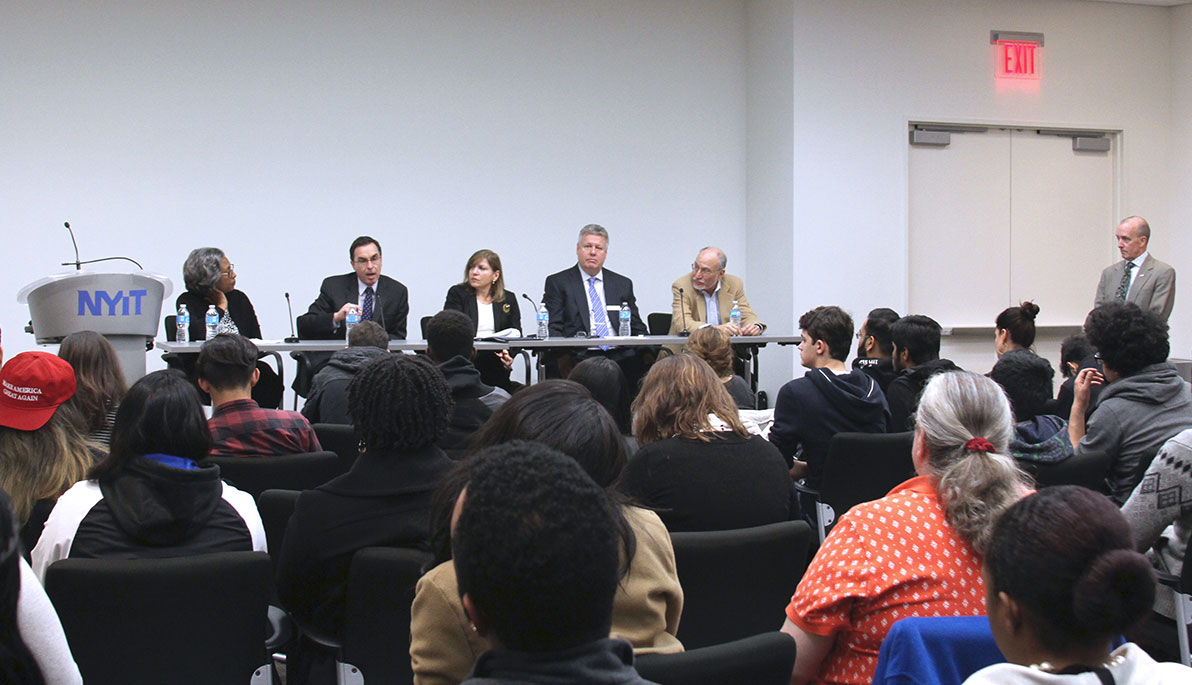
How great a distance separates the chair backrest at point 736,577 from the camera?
1923mm

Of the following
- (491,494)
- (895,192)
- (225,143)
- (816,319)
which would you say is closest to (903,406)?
(816,319)

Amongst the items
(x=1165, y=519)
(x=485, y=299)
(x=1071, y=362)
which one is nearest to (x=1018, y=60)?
(x=1071, y=362)

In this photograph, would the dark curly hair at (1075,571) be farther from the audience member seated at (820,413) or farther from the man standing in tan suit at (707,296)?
the man standing in tan suit at (707,296)

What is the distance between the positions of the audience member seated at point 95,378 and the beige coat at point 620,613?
1.75 metres

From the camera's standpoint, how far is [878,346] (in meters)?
4.75

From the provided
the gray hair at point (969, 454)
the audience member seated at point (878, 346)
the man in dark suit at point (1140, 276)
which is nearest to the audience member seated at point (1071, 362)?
the audience member seated at point (878, 346)

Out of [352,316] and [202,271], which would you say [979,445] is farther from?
[202,271]

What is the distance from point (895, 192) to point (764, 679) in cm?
705

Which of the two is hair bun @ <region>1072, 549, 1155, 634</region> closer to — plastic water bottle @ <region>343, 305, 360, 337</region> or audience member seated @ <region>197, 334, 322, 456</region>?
audience member seated @ <region>197, 334, 322, 456</region>

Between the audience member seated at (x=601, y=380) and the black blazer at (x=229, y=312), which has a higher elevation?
the black blazer at (x=229, y=312)

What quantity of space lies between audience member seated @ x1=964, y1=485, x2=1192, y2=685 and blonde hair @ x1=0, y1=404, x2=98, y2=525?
2.08m

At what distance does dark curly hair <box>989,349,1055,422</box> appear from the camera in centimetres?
316

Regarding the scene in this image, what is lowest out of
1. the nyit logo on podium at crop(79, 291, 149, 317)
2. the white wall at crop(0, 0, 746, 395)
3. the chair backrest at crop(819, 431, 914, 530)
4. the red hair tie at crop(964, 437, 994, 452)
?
the chair backrest at crop(819, 431, 914, 530)

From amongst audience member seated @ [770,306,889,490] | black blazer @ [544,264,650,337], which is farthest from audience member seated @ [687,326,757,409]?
black blazer @ [544,264,650,337]
